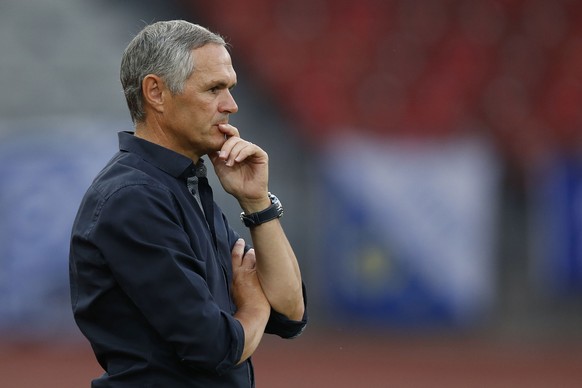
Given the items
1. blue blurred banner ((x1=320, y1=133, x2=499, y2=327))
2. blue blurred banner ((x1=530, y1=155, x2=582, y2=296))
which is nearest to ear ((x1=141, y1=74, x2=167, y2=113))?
blue blurred banner ((x1=320, y1=133, x2=499, y2=327))

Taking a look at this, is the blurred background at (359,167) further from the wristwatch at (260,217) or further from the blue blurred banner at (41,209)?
the wristwatch at (260,217)

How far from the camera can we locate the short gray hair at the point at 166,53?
7.84 feet

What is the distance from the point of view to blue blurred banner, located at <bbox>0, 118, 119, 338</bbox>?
7.54 m

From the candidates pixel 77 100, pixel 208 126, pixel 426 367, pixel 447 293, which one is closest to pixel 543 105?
pixel 447 293

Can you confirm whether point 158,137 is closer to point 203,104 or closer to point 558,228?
point 203,104

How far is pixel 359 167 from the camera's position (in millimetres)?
7801

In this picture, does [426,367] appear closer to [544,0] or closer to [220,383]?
[544,0]

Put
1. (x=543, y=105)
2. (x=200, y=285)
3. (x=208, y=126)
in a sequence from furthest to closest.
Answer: (x=543, y=105) → (x=208, y=126) → (x=200, y=285)

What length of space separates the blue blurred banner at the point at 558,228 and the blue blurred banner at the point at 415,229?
1.10 ft

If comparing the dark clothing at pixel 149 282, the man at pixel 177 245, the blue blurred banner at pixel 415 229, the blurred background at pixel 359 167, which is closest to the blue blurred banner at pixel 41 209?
the blurred background at pixel 359 167

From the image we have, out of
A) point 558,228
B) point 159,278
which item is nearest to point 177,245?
point 159,278

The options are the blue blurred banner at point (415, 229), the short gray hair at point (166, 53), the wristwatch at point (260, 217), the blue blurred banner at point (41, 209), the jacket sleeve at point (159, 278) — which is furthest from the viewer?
the blue blurred banner at point (415, 229)

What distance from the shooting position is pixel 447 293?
25.7 ft

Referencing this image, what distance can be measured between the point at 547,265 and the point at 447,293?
769mm
